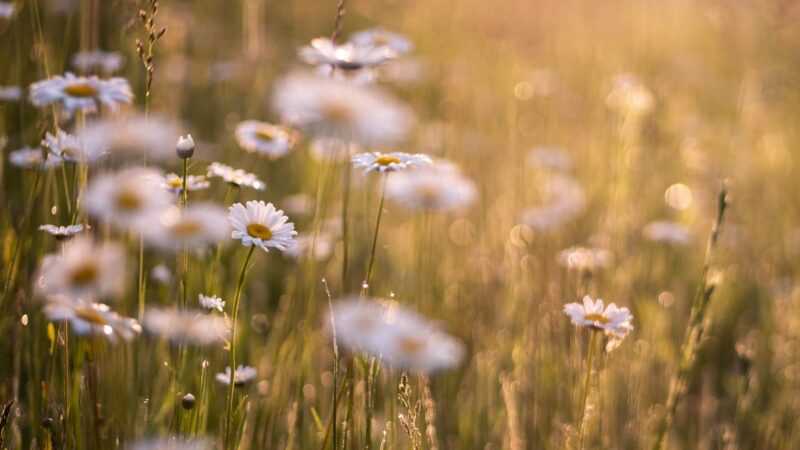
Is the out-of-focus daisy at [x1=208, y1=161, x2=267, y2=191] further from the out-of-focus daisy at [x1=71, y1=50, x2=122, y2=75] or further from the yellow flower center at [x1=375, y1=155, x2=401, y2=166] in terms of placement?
the out-of-focus daisy at [x1=71, y1=50, x2=122, y2=75]

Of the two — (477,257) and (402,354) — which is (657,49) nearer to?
(477,257)

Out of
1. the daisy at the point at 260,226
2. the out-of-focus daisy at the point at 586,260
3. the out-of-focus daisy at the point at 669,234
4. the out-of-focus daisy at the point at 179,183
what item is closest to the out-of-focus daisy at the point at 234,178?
the out-of-focus daisy at the point at 179,183

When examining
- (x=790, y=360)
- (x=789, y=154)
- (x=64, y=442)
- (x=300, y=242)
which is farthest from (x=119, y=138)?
(x=789, y=154)

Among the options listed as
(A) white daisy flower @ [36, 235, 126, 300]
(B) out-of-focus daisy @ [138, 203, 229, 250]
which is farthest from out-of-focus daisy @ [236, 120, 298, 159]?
(A) white daisy flower @ [36, 235, 126, 300]

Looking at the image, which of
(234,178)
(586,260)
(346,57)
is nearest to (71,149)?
Result: (234,178)

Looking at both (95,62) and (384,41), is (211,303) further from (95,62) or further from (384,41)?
(384,41)

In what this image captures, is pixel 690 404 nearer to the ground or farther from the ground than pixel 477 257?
nearer to the ground

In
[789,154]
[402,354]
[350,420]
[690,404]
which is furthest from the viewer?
[789,154]
